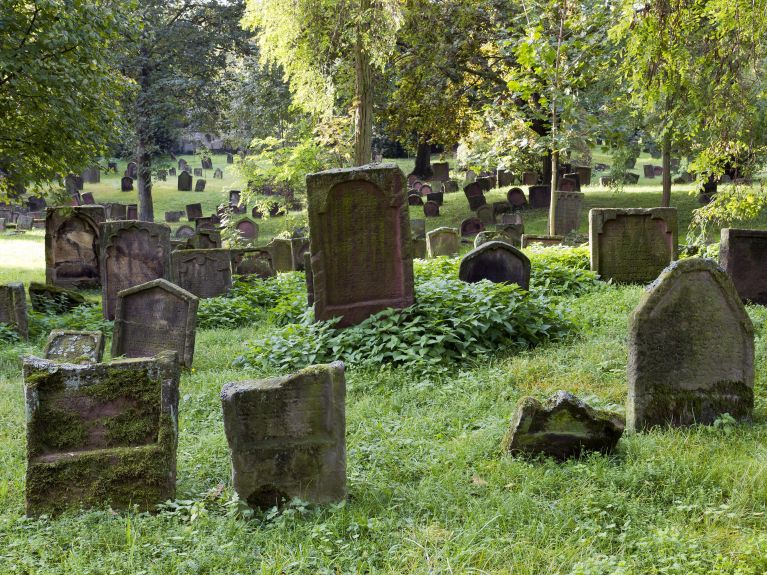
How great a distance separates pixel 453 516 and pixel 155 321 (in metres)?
6.00

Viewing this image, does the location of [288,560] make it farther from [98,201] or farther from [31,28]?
[98,201]

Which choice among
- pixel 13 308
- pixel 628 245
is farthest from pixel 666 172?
pixel 13 308

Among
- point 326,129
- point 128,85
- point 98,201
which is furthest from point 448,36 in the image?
point 98,201

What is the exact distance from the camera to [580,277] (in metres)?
12.4

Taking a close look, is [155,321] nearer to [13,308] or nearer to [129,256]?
[13,308]

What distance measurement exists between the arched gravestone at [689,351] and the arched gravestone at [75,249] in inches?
605

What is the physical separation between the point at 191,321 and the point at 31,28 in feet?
19.1

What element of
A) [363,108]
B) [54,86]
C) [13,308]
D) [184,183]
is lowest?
[13,308]

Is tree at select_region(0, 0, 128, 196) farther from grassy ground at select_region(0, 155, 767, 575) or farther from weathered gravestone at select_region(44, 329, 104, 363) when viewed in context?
grassy ground at select_region(0, 155, 767, 575)

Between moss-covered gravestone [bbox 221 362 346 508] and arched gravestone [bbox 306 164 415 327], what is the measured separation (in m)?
4.49

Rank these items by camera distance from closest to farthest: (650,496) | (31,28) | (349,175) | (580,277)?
(650,496), (349,175), (31,28), (580,277)

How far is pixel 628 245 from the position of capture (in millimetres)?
12711

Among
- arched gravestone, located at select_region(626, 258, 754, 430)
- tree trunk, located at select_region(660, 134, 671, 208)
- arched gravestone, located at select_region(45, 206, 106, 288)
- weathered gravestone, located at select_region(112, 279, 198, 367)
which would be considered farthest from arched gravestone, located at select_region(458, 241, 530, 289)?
tree trunk, located at select_region(660, 134, 671, 208)

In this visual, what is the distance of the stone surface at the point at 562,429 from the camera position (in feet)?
16.9
